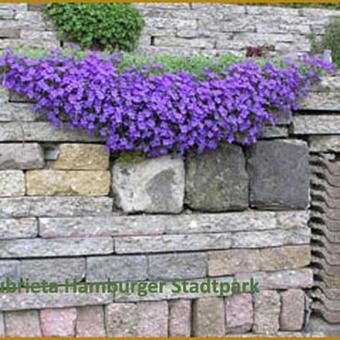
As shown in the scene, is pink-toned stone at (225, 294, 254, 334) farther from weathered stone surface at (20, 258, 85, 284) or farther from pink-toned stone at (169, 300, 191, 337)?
weathered stone surface at (20, 258, 85, 284)

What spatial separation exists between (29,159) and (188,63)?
91 cm

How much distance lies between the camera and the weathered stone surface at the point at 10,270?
2.53 meters

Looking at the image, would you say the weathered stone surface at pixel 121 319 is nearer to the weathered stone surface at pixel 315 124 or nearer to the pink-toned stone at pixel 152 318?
the pink-toned stone at pixel 152 318

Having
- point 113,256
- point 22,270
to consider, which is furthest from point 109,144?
point 22,270

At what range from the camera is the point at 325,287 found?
2908mm

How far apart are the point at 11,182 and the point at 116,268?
0.66 m

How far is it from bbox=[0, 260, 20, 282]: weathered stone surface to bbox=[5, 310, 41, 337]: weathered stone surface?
191 mm

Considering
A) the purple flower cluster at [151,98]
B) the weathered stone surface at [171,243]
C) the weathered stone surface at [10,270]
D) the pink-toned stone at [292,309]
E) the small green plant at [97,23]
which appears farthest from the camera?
the small green plant at [97,23]

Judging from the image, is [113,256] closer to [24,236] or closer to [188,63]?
[24,236]

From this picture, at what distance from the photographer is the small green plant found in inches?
A: 167

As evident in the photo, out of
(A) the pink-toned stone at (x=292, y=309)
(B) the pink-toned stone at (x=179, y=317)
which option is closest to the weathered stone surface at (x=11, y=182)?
(B) the pink-toned stone at (x=179, y=317)

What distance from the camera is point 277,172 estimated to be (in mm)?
2750

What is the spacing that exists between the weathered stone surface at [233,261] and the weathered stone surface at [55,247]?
0.53m

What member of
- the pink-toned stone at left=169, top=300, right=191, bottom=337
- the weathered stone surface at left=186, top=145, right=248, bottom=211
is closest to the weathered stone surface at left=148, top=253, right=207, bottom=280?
the pink-toned stone at left=169, top=300, right=191, bottom=337
